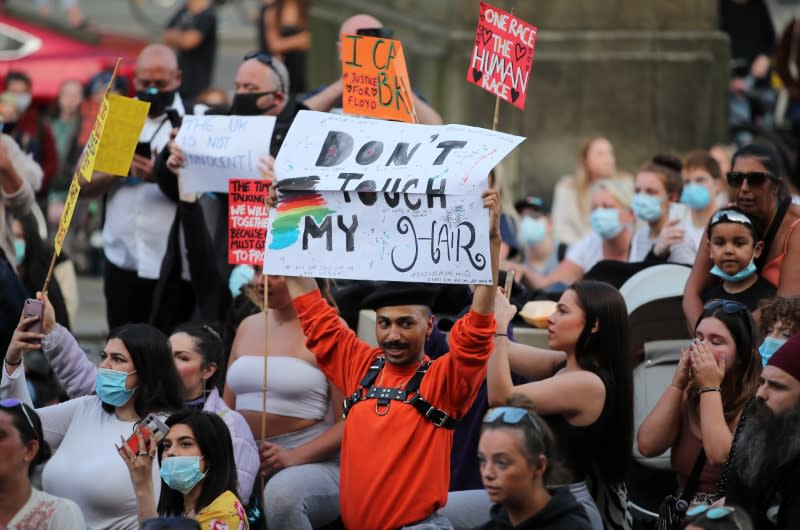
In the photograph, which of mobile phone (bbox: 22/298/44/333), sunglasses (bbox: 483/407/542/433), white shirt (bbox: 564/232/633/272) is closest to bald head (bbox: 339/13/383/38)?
white shirt (bbox: 564/232/633/272)

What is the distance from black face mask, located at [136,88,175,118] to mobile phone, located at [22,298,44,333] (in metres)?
2.18

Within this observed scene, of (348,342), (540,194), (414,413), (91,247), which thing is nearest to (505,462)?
(414,413)

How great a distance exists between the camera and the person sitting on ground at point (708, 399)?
6359mm

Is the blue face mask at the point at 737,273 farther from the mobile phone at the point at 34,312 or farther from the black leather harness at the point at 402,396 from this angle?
the mobile phone at the point at 34,312

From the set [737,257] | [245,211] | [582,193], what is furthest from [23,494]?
[582,193]

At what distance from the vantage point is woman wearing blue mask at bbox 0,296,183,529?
6.76 metres

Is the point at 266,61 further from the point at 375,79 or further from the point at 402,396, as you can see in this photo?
the point at 402,396

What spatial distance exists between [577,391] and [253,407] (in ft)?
5.68

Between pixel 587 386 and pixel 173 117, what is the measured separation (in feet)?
11.5

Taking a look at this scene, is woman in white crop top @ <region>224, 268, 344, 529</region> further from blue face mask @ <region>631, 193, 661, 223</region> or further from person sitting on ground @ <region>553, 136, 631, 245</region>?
person sitting on ground @ <region>553, 136, 631, 245</region>

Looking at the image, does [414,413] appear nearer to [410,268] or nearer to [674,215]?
[410,268]

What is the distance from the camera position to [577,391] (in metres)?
6.75

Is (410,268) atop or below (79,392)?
atop

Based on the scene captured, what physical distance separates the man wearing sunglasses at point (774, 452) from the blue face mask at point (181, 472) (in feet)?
7.05
